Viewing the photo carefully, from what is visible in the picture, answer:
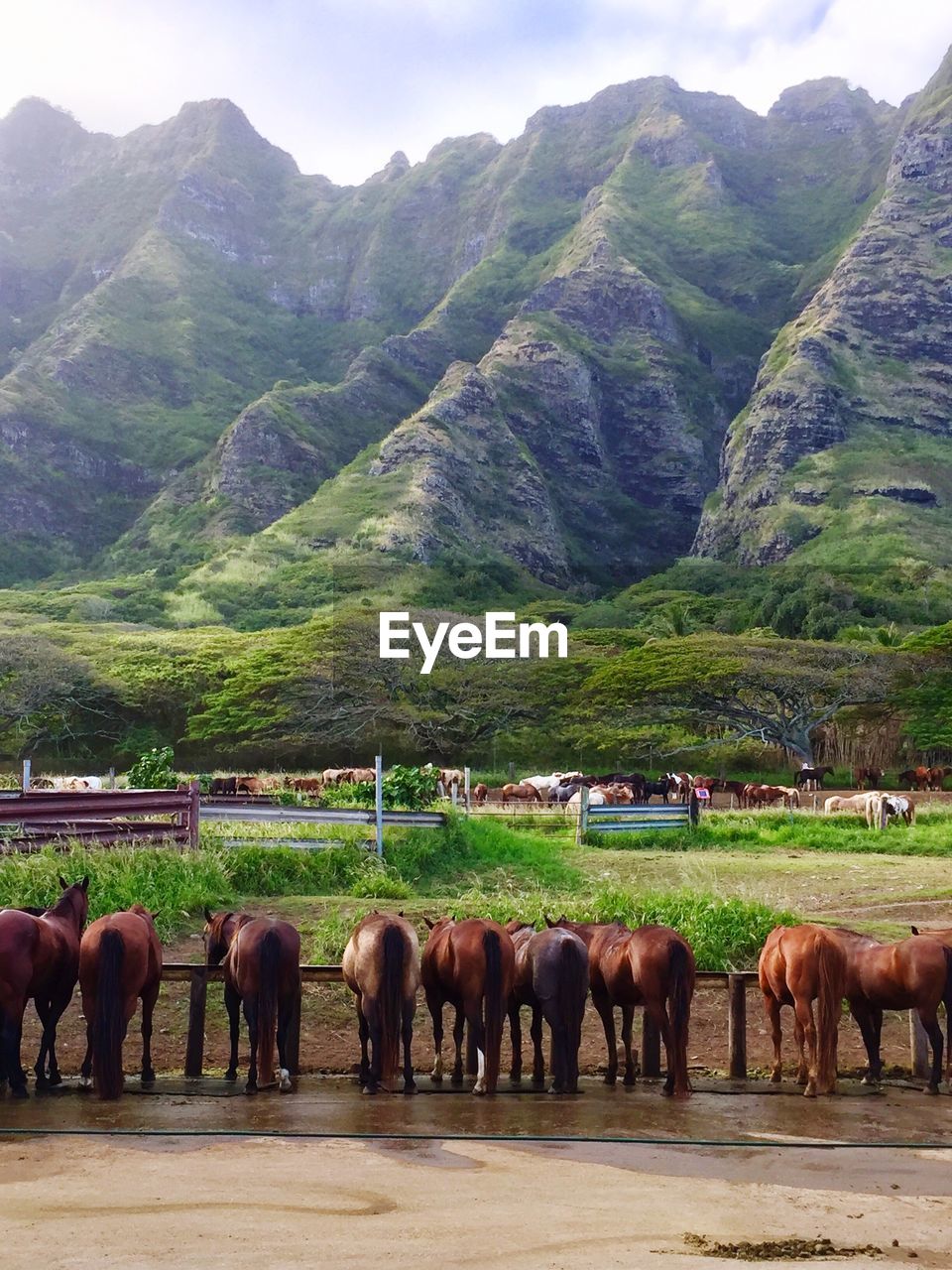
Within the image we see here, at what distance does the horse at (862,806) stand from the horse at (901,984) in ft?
68.2

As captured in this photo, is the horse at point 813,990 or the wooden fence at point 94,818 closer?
the horse at point 813,990

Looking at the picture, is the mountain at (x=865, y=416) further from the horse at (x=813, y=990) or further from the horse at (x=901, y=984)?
the horse at (x=813, y=990)

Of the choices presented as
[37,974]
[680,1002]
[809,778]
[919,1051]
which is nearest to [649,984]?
[680,1002]

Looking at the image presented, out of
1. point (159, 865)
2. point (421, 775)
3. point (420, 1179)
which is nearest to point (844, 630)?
point (421, 775)

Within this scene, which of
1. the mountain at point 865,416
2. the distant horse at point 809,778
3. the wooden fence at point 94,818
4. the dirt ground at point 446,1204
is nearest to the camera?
the dirt ground at point 446,1204

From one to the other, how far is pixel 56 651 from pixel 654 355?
92998 mm

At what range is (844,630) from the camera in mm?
71938

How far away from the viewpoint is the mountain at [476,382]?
4141 inches

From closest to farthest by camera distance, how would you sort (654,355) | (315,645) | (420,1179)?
(420,1179), (315,645), (654,355)

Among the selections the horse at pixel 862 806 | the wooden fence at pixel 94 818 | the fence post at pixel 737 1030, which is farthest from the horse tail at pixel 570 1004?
the horse at pixel 862 806

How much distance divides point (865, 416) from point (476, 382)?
3584cm

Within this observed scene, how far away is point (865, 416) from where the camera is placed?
115 metres

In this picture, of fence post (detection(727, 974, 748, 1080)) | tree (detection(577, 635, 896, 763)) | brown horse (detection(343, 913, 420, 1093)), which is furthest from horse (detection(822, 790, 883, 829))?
brown horse (detection(343, 913, 420, 1093))

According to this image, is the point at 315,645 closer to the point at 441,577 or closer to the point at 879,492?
the point at 441,577
